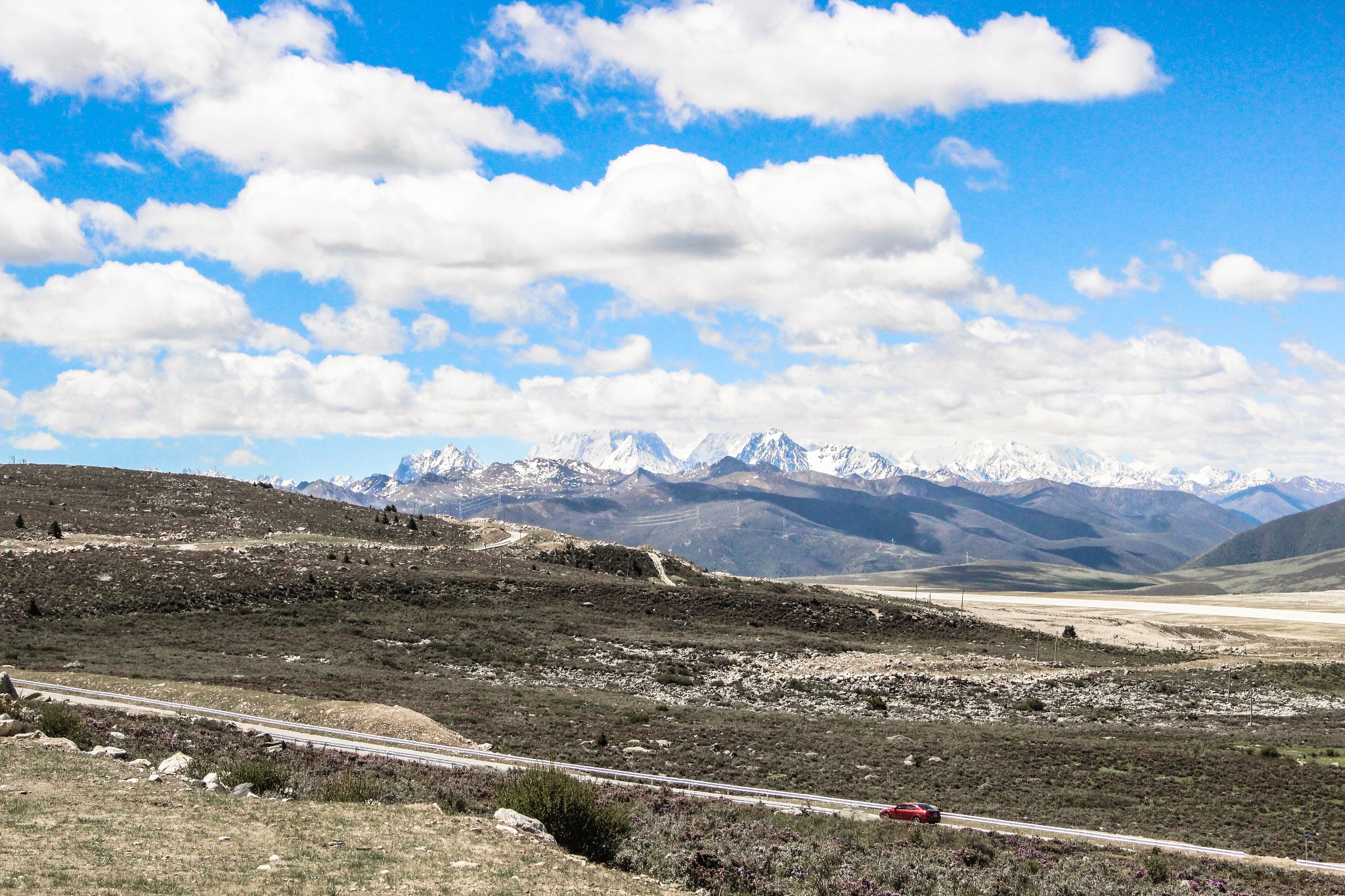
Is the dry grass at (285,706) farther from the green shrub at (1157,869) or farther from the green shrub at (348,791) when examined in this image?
the green shrub at (1157,869)

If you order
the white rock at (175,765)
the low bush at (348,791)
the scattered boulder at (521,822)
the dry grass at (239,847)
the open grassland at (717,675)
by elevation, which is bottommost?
the open grassland at (717,675)

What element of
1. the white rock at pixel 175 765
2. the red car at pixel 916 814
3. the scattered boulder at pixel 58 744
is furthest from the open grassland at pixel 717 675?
the scattered boulder at pixel 58 744

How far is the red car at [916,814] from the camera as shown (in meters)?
32.3

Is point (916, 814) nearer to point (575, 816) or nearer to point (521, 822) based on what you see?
point (575, 816)

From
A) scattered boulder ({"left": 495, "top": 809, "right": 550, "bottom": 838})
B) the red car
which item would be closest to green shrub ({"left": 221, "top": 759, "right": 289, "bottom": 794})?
scattered boulder ({"left": 495, "top": 809, "right": 550, "bottom": 838})

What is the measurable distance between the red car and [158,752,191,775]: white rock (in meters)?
22.4

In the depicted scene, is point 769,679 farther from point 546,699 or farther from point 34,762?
point 34,762

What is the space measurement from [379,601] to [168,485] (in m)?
74.9

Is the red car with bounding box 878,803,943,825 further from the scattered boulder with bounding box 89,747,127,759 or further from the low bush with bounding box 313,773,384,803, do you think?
the scattered boulder with bounding box 89,747,127,759

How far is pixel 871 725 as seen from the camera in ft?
181

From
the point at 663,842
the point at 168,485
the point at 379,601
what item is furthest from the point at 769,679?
the point at 168,485

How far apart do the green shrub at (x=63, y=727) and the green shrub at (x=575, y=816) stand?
49.8 feet

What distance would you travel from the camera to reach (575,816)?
21.8 meters

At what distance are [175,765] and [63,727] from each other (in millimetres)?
6380
